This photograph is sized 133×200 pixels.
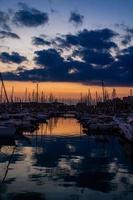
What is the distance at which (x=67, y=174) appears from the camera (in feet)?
76.5

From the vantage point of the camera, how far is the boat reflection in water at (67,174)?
61.1 feet

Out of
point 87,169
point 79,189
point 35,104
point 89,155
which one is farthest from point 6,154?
point 35,104

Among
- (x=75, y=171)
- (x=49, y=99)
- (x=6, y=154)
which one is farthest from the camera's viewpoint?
(x=49, y=99)

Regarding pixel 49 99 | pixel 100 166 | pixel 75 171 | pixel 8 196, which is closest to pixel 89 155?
pixel 100 166

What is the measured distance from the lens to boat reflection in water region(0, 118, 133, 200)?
61.1 ft

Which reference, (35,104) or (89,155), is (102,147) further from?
(35,104)

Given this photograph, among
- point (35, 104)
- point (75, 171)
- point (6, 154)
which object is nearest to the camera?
point (75, 171)

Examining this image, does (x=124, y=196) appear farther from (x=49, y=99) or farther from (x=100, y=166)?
(x=49, y=99)

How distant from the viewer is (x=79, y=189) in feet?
64.3

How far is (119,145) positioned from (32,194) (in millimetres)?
22771

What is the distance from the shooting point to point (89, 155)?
3189cm

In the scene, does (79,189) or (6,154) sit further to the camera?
(6,154)

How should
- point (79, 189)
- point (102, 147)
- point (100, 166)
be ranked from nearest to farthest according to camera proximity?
point (79, 189) < point (100, 166) < point (102, 147)

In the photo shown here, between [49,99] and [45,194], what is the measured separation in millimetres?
169462
